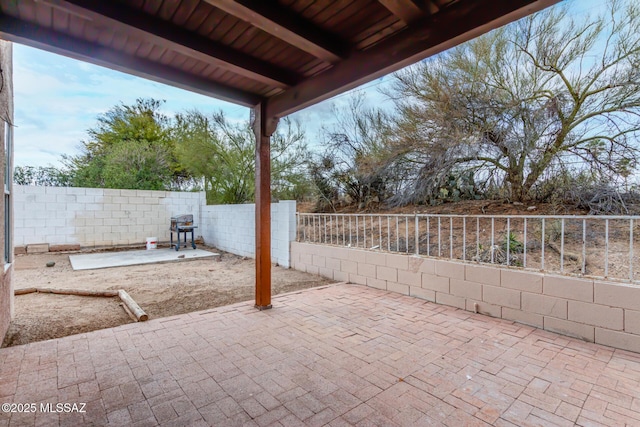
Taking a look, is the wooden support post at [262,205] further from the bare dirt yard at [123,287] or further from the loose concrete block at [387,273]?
the loose concrete block at [387,273]

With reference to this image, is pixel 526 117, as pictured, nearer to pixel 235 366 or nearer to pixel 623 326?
pixel 623 326

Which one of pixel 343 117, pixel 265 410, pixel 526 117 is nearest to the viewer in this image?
pixel 265 410

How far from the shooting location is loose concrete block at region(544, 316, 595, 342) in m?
2.64

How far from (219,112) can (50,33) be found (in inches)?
301

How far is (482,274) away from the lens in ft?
10.8

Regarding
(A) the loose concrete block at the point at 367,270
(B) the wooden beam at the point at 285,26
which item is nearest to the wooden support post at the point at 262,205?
(B) the wooden beam at the point at 285,26

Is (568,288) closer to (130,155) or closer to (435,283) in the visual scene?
(435,283)

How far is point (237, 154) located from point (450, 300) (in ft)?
25.5

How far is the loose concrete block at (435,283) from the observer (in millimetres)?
3627

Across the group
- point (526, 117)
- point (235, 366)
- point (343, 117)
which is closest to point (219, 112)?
point (343, 117)

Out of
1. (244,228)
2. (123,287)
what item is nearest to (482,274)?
(123,287)

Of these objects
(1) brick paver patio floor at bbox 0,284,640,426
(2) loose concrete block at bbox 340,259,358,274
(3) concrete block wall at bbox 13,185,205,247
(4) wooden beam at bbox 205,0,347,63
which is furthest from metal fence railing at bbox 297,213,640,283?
(3) concrete block wall at bbox 13,185,205,247

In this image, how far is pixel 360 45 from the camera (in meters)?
2.46

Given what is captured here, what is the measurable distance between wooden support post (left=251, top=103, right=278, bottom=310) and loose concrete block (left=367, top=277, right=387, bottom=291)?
161 cm
